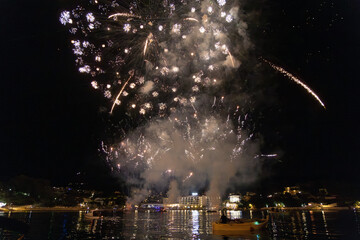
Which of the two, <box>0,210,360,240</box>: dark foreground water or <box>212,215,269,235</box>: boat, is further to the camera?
<box>212,215,269,235</box>: boat

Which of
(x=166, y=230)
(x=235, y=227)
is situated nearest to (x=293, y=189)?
(x=235, y=227)

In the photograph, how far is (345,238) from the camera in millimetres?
17266

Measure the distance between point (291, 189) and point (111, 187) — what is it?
348ft

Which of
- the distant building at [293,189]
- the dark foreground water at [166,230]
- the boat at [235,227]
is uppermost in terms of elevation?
the distant building at [293,189]

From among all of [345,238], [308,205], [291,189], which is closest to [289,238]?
[345,238]

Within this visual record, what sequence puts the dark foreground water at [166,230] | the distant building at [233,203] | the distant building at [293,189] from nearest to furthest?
the dark foreground water at [166,230] → the distant building at [293,189] → the distant building at [233,203]

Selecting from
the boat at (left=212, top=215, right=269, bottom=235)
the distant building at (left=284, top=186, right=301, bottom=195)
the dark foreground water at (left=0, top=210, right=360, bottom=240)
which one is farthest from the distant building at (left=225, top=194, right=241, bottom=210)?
the boat at (left=212, top=215, right=269, bottom=235)

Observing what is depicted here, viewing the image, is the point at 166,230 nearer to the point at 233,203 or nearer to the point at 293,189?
the point at 293,189

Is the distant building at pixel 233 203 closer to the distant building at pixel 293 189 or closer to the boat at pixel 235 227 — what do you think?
the distant building at pixel 293 189

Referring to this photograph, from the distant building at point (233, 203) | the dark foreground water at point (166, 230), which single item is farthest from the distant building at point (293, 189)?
the dark foreground water at point (166, 230)

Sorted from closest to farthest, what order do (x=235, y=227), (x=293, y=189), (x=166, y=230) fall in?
(x=235, y=227) < (x=166, y=230) < (x=293, y=189)

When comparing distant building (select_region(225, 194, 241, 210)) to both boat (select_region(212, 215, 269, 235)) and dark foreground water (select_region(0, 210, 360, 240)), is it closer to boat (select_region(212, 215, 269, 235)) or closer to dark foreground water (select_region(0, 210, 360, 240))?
dark foreground water (select_region(0, 210, 360, 240))

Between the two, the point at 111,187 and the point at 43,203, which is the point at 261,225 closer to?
the point at 43,203

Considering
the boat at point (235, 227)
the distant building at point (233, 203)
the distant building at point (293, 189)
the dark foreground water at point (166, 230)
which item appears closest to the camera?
the dark foreground water at point (166, 230)
